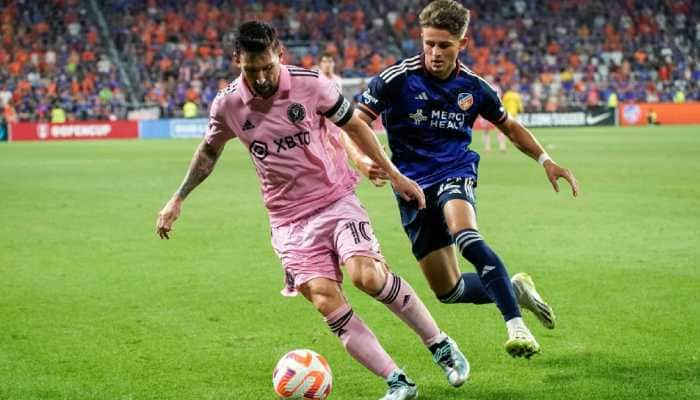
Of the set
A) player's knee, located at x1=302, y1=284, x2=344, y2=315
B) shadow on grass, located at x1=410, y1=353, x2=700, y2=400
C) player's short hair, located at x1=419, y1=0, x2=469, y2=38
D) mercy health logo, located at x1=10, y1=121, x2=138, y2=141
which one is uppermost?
player's short hair, located at x1=419, y1=0, x2=469, y2=38

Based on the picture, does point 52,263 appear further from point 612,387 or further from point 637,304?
point 612,387

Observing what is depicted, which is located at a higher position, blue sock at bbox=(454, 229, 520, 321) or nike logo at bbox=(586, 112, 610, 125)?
blue sock at bbox=(454, 229, 520, 321)

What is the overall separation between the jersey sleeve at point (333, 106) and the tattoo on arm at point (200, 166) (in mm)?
699

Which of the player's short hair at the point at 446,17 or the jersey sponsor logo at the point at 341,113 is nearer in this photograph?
the jersey sponsor logo at the point at 341,113

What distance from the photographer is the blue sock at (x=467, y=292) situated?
6.67 meters

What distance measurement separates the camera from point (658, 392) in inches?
209

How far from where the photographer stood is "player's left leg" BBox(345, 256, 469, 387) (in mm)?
5215

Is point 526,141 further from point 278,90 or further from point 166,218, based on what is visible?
point 166,218

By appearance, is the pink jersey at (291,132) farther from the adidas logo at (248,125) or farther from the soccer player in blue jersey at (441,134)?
the soccer player in blue jersey at (441,134)

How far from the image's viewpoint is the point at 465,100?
6.41 meters

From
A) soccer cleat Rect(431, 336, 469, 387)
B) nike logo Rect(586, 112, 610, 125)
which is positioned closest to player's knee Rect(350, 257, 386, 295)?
soccer cleat Rect(431, 336, 469, 387)

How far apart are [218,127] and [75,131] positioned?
36272mm

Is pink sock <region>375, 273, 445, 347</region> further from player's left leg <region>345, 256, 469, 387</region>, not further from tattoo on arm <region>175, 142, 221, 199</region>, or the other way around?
tattoo on arm <region>175, 142, 221, 199</region>

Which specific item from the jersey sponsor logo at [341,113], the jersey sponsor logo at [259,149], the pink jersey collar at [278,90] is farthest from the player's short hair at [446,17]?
the jersey sponsor logo at [259,149]
